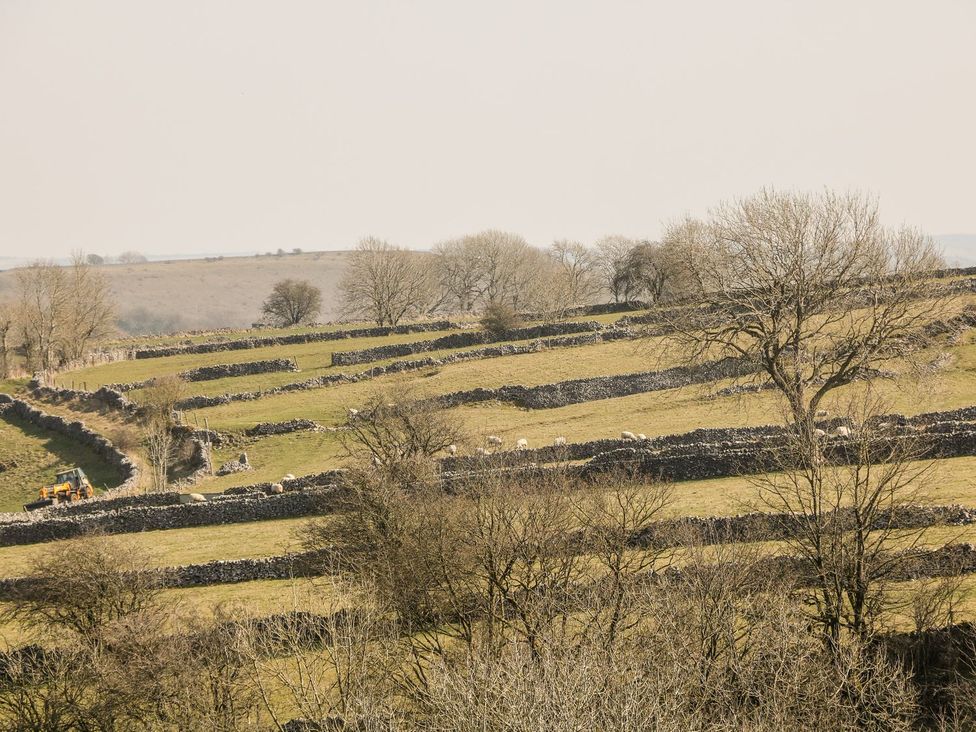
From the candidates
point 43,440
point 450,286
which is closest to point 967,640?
point 43,440

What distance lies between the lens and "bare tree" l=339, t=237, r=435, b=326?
94875 millimetres

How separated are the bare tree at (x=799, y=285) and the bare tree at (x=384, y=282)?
182 feet

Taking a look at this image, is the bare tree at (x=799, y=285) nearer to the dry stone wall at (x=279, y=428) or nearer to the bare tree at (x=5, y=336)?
the dry stone wall at (x=279, y=428)

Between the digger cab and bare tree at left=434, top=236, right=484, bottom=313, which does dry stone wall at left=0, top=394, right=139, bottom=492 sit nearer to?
the digger cab

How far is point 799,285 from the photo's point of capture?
37812 mm

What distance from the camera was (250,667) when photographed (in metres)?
21.8

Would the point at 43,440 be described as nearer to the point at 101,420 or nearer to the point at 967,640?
the point at 101,420

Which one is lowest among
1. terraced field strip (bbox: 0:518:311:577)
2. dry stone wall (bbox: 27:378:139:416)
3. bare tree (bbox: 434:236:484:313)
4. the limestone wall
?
terraced field strip (bbox: 0:518:311:577)

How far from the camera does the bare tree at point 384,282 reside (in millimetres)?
94875

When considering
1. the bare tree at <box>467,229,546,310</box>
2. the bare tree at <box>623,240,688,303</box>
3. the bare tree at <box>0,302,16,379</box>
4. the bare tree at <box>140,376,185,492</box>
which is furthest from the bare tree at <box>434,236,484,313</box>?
the bare tree at <box>140,376,185,492</box>

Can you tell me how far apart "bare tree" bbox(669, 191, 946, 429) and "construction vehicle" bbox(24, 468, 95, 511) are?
29430 mm

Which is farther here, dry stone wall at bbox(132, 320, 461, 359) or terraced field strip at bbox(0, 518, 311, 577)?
dry stone wall at bbox(132, 320, 461, 359)

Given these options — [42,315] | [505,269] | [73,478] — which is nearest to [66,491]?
[73,478]

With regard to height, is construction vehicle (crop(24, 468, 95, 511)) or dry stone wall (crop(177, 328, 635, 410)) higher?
dry stone wall (crop(177, 328, 635, 410))
